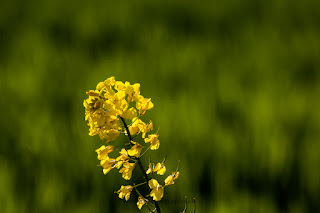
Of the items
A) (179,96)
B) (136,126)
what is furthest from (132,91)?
(179,96)

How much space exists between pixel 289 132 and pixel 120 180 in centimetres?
41

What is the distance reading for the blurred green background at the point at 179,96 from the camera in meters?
0.97

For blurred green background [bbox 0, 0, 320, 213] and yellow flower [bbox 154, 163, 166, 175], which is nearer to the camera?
yellow flower [bbox 154, 163, 166, 175]

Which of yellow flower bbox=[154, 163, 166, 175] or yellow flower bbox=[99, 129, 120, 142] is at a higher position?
yellow flower bbox=[99, 129, 120, 142]

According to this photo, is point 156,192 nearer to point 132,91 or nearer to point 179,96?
point 132,91

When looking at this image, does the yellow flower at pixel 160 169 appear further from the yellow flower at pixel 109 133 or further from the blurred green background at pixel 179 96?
the blurred green background at pixel 179 96

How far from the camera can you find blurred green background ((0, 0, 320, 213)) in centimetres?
97

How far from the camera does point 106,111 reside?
577mm

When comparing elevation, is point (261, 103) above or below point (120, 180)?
above

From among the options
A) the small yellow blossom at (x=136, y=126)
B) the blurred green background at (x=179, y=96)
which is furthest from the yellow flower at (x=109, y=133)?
the blurred green background at (x=179, y=96)

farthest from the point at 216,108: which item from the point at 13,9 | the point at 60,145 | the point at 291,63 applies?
the point at 13,9

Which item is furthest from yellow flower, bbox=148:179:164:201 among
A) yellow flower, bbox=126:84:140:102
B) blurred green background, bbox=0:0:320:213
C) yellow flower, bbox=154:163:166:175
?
blurred green background, bbox=0:0:320:213

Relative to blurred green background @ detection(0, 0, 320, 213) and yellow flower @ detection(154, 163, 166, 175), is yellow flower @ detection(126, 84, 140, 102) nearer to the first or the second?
yellow flower @ detection(154, 163, 166, 175)

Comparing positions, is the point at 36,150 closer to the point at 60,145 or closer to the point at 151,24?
the point at 60,145
